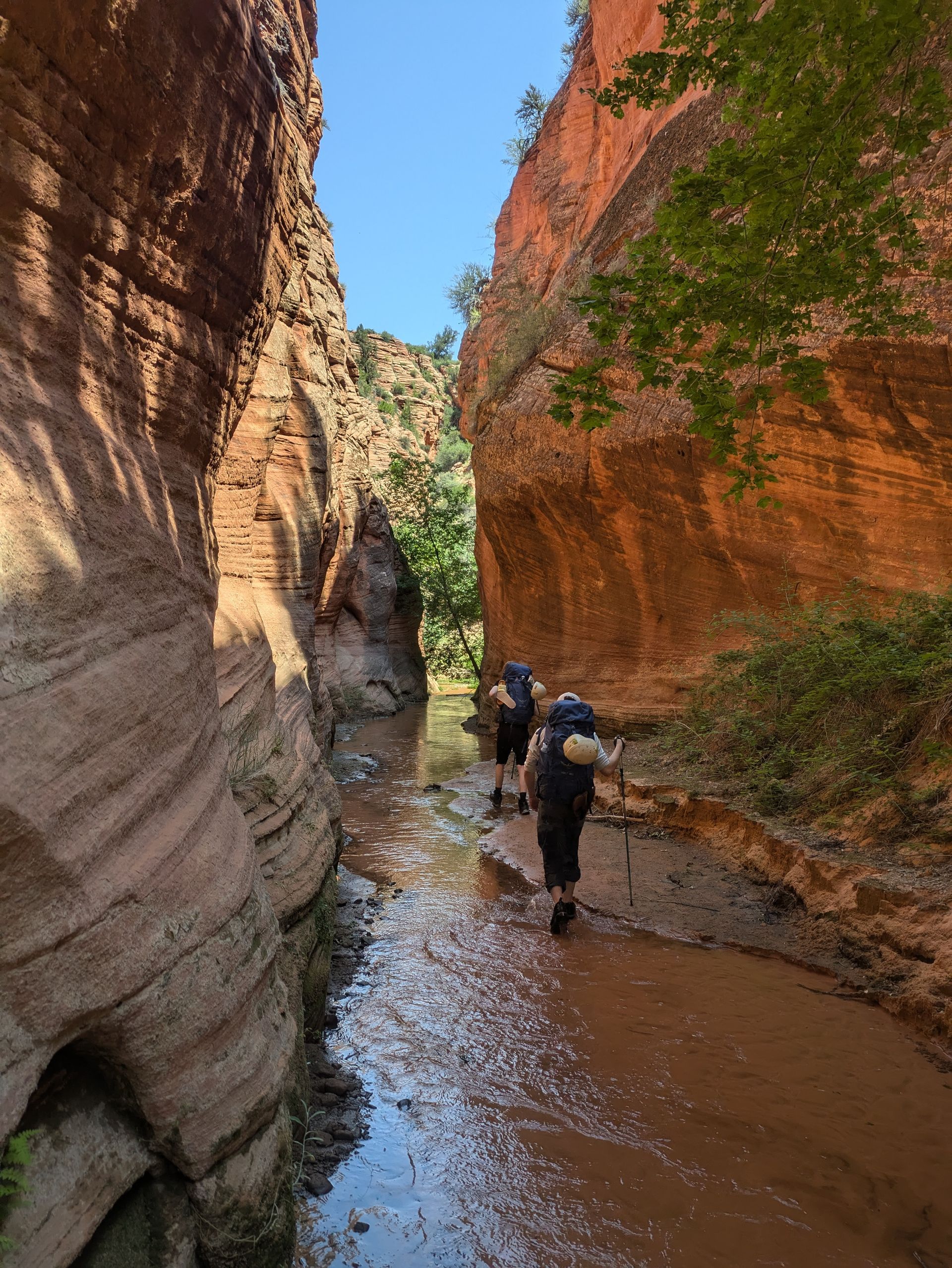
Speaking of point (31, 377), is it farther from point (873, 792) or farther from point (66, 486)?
point (873, 792)

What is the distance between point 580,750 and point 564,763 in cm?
29

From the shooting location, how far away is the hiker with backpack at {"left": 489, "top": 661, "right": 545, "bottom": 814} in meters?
9.53

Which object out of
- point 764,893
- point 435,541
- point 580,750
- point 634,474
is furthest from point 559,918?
point 435,541

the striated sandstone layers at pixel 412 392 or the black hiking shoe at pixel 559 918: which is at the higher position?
the striated sandstone layers at pixel 412 392

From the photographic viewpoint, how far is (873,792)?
603 centimetres

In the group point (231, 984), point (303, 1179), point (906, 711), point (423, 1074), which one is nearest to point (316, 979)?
point (423, 1074)

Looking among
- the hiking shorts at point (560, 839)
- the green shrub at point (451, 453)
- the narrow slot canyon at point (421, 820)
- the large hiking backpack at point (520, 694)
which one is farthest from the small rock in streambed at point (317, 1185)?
the green shrub at point (451, 453)

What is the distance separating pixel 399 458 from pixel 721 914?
2741 cm

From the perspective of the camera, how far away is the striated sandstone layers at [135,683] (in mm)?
2111

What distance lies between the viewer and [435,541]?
29.9 m

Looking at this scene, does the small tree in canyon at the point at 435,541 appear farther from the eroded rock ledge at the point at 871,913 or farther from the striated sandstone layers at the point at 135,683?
the striated sandstone layers at the point at 135,683

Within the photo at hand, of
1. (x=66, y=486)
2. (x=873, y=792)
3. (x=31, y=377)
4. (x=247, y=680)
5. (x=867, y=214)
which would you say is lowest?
(x=873, y=792)

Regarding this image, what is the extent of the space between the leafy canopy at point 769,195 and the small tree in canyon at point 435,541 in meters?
23.6

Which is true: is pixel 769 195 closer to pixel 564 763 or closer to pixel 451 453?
pixel 564 763
